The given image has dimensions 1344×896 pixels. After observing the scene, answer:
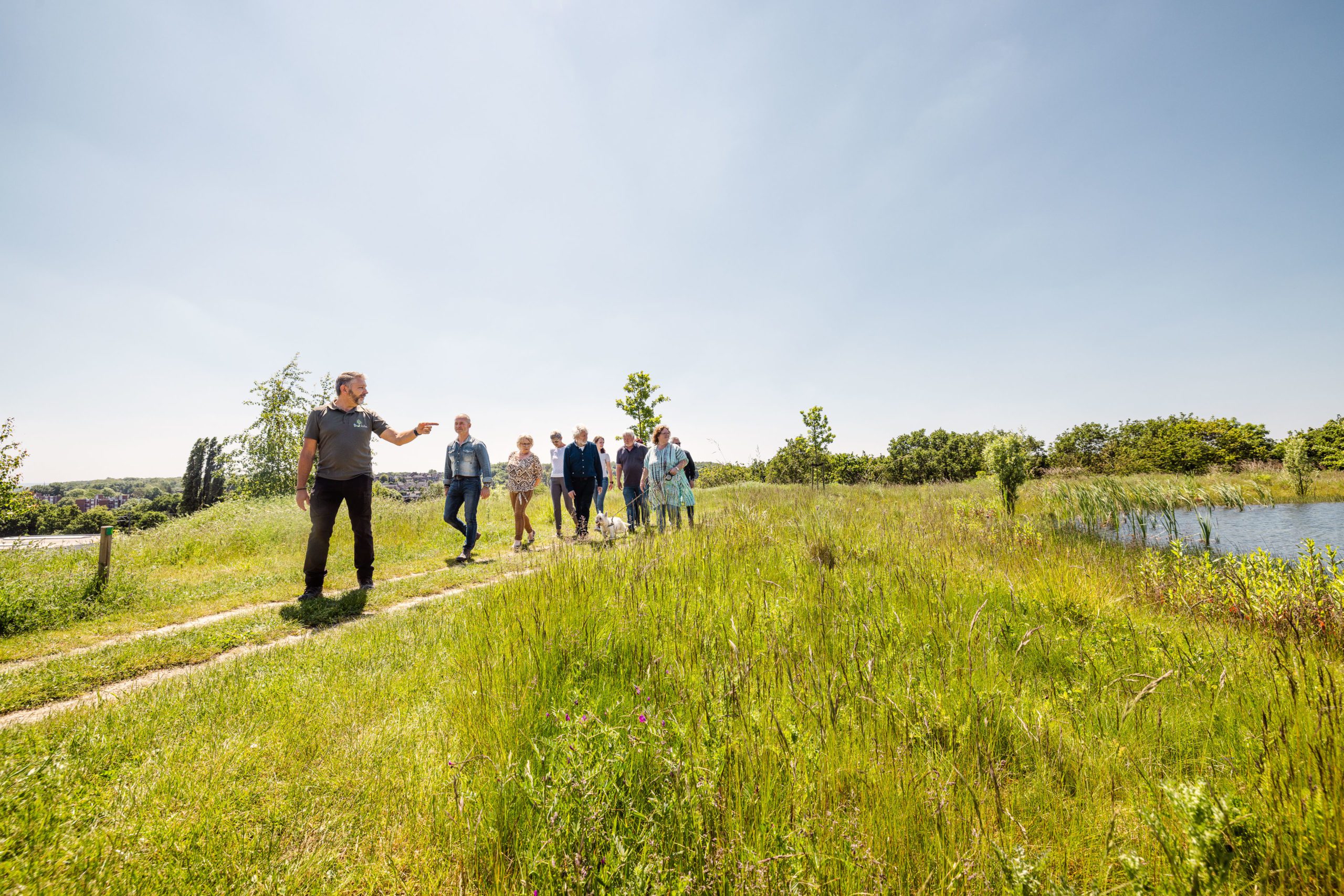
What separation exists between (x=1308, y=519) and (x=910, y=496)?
11481 millimetres

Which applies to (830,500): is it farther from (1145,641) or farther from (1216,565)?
(1145,641)

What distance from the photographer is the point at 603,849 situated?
5.04 feet

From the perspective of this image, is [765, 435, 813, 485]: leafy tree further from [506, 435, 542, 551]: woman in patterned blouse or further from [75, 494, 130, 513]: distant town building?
[75, 494, 130, 513]: distant town building

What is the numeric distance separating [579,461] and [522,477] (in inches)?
60.1

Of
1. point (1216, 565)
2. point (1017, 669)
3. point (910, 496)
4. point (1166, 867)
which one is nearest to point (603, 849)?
point (1166, 867)

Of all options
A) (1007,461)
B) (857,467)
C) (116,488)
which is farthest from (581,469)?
(116,488)

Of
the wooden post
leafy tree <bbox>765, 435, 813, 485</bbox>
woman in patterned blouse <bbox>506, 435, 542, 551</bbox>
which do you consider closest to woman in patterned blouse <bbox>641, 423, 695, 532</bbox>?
woman in patterned blouse <bbox>506, 435, 542, 551</bbox>

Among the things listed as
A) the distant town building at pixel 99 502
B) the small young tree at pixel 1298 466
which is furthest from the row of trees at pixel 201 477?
the small young tree at pixel 1298 466

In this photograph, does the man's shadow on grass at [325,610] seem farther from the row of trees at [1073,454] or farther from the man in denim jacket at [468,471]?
the row of trees at [1073,454]

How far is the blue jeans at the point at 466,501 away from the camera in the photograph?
27.8 feet

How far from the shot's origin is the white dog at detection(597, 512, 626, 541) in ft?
17.0

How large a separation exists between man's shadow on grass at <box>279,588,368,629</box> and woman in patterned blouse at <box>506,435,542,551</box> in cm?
397

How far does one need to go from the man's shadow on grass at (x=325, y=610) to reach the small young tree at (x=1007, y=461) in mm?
16047

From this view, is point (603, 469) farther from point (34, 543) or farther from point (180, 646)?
point (34, 543)
